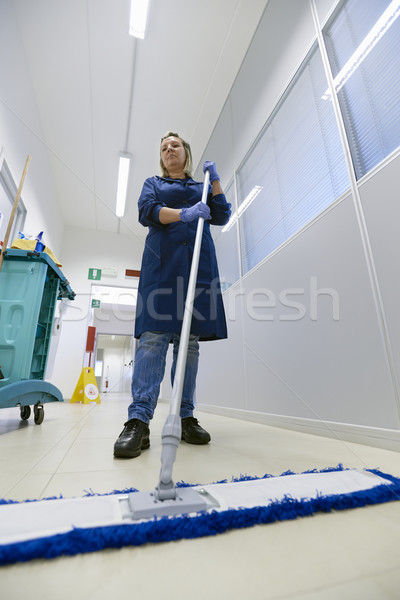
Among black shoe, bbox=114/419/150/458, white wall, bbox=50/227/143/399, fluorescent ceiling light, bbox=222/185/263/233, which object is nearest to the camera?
black shoe, bbox=114/419/150/458

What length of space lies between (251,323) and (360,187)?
110 centimetres

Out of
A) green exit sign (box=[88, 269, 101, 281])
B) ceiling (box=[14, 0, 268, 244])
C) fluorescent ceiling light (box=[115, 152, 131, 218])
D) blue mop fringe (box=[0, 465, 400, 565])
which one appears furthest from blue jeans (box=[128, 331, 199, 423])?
green exit sign (box=[88, 269, 101, 281])

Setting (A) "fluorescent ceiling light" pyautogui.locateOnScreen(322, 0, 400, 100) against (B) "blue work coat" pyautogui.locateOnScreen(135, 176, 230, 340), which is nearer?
(B) "blue work coat" pyautogui.locateOnScreen(135, 176, 230, 340)

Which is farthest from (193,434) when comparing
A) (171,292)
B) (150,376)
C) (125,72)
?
(125,72)

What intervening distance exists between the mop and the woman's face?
117 centimetres

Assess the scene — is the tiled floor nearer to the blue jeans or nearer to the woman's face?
the blue jeans

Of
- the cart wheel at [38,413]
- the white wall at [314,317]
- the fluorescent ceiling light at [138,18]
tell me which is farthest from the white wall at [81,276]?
the fluorescent ceiling light at [138,18]

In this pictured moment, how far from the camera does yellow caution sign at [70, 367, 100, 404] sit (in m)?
3.61

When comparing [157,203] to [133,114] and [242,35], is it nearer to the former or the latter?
[242,35]

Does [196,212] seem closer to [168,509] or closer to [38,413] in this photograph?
[168,509]

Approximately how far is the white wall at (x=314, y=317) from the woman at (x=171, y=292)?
1.72 ft

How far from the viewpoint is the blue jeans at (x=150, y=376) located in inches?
39.6

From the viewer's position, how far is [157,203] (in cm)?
119

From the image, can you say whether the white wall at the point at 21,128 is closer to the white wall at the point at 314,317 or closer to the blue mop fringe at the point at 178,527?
the white wall at the point at 314,317
